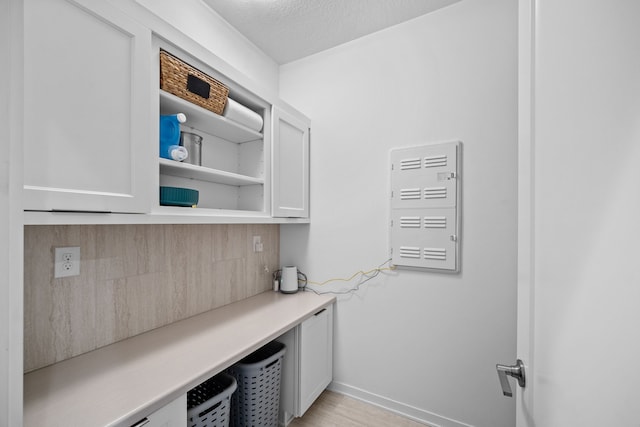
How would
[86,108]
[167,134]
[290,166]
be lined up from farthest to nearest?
[290,166]
[167,134]
[86,108]

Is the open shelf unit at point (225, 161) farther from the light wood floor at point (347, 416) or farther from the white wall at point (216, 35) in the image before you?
the light wood floor at point (347, 416)

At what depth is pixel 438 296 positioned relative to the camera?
1.73 meters

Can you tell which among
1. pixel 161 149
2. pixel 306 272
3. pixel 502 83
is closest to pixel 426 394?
pixel 306 272

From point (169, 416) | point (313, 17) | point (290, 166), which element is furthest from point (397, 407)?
point (313, 17)

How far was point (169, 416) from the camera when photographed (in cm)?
95

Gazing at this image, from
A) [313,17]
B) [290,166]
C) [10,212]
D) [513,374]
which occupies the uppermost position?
[313,17]

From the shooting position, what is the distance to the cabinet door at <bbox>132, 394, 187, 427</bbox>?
35.1 inches

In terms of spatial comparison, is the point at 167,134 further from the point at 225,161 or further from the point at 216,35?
the point at 216,35

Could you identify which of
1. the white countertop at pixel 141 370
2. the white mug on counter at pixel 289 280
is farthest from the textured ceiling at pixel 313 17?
the white countertop at pixel 141 370

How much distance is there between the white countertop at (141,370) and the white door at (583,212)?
110 centimetres

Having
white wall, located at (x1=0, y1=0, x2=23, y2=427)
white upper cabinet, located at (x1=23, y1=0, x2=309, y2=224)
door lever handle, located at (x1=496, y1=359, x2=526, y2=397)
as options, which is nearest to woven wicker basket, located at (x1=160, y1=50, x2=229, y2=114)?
white upper cabinet, located at (x1=23, y1=0, x2=309, y2=224)

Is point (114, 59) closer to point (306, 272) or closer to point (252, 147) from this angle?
point (252, 147)

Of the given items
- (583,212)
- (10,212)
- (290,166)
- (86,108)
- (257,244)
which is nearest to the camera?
(583,212)

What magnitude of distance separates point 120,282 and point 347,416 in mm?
1621
